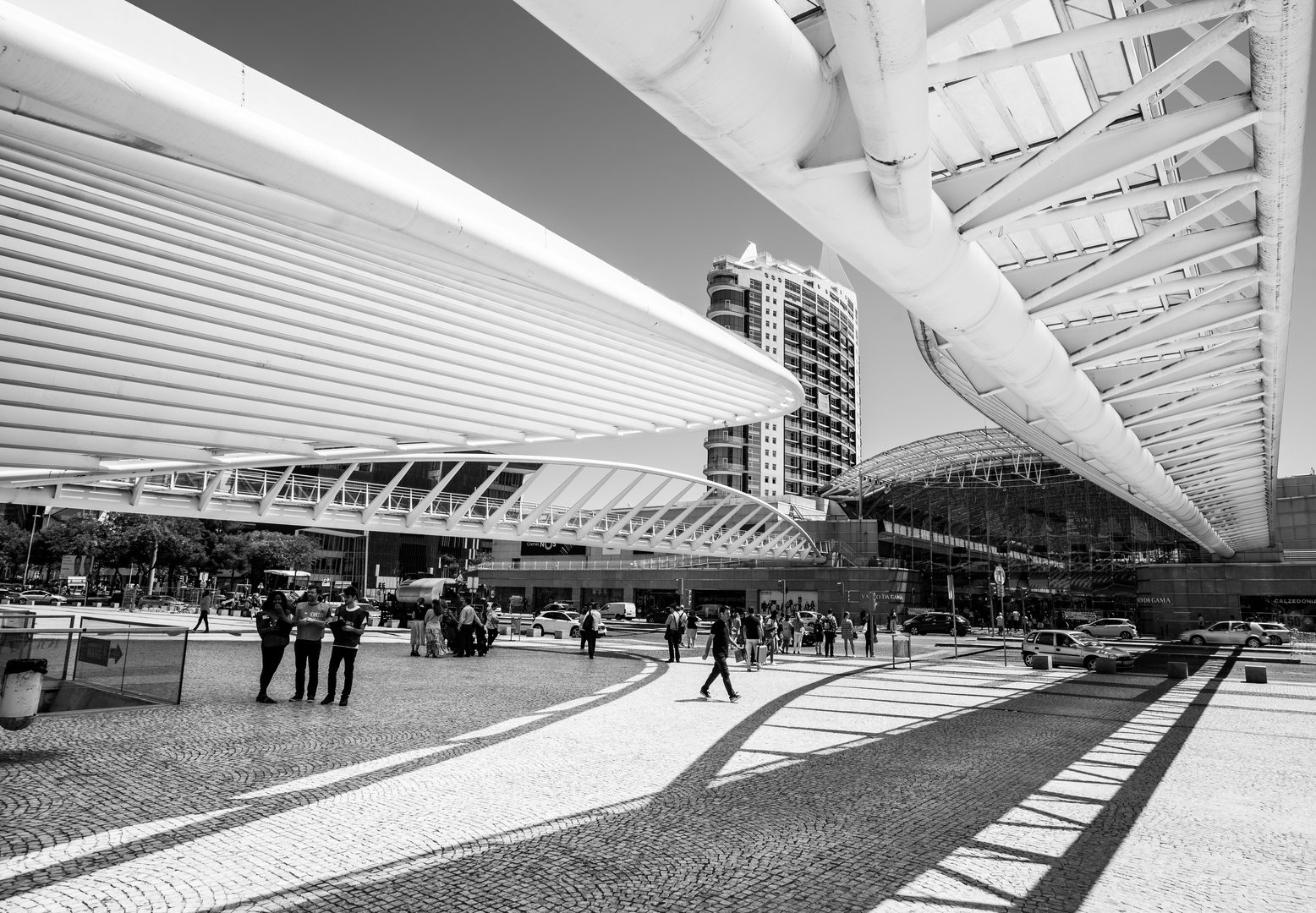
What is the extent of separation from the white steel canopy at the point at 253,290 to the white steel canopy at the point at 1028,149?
175 inches

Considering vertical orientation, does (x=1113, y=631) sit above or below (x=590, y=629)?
below

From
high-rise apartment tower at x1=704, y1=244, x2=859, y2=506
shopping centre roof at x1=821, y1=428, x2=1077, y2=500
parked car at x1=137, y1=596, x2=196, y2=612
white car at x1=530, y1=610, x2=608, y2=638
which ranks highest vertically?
high-rise apartment tower at x1=704, y1=244, x2=859, y2=506

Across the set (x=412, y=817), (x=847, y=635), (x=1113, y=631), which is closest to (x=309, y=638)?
(x=412, y=817)

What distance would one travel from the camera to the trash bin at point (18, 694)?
25.9 ft

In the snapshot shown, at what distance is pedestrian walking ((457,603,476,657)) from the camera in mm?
20344

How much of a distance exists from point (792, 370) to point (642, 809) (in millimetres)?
94889

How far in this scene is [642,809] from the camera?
638 centimetres

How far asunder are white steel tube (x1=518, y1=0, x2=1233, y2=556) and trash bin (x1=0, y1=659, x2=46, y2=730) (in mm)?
8714

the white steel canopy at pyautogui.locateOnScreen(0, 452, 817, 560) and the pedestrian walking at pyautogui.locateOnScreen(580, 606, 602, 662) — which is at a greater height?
the white steel canopy at pyautogui.locateOnScreen(0, 452, 817, 560)

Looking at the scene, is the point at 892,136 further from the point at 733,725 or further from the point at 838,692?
the point at 838,692

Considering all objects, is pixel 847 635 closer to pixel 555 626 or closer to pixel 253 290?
pixel 555 626

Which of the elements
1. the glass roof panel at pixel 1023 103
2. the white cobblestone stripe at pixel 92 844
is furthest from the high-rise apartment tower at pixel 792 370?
the white cobblestone stripe at pixel 92 844

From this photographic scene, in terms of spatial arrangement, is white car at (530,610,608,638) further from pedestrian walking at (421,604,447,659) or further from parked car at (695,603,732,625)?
parked car at (695,603,732,625)

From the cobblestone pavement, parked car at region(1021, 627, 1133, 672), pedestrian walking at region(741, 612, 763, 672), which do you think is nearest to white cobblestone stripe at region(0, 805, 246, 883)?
the cobblestone pavement
